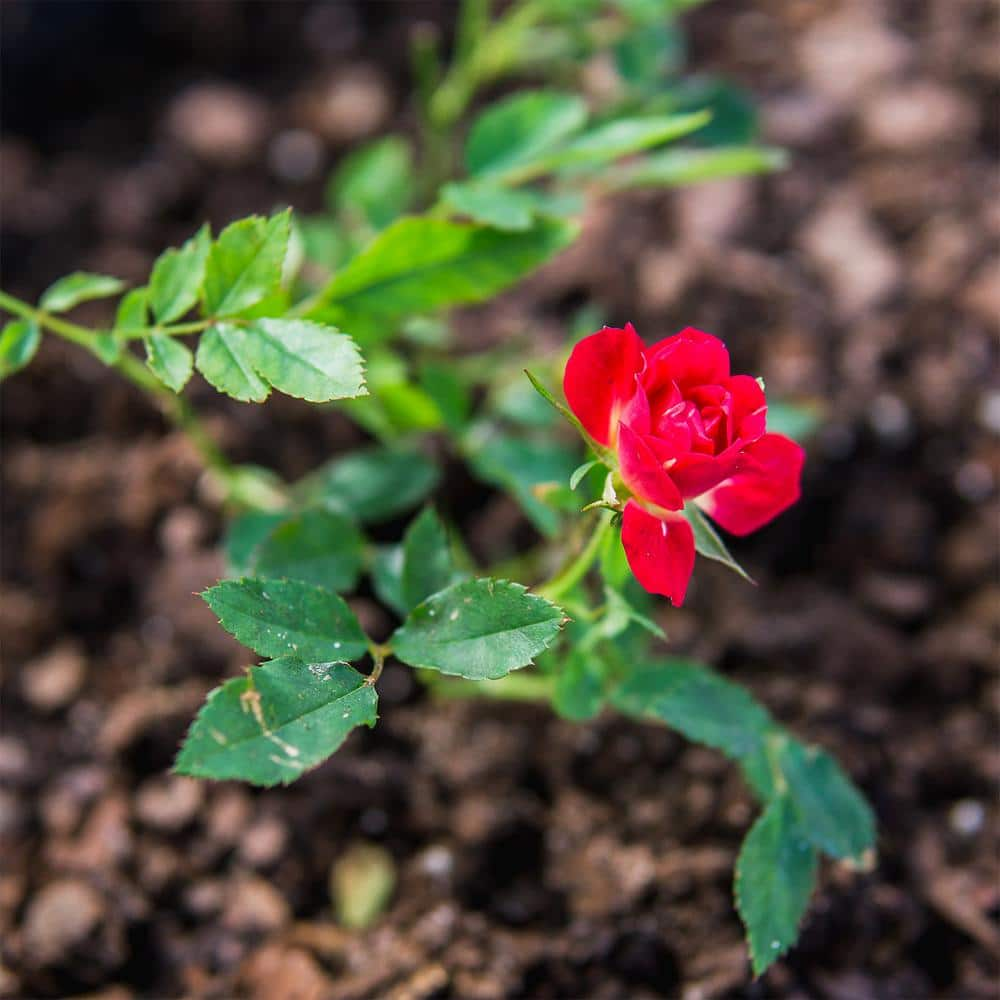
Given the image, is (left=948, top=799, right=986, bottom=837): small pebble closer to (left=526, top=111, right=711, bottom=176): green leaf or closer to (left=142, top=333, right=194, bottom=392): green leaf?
(left=526, top=111, right=711, bottom=176): green leaf

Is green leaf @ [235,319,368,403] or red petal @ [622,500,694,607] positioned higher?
green leaf @ [235,319,368,403]

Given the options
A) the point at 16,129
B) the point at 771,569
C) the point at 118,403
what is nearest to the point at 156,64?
the point at 16,129

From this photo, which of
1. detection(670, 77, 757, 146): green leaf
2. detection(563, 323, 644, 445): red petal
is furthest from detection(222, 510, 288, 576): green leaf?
detection(670, 77, 757, 146): green leaf

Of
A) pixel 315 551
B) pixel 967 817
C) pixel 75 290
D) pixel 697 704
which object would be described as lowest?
pixel 967 817

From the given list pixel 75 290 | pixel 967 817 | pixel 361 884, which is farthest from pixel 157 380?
pixel 967 817

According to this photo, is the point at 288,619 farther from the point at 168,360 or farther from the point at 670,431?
the point at 670,431

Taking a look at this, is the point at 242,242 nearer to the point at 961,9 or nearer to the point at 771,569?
the point at 771,569
